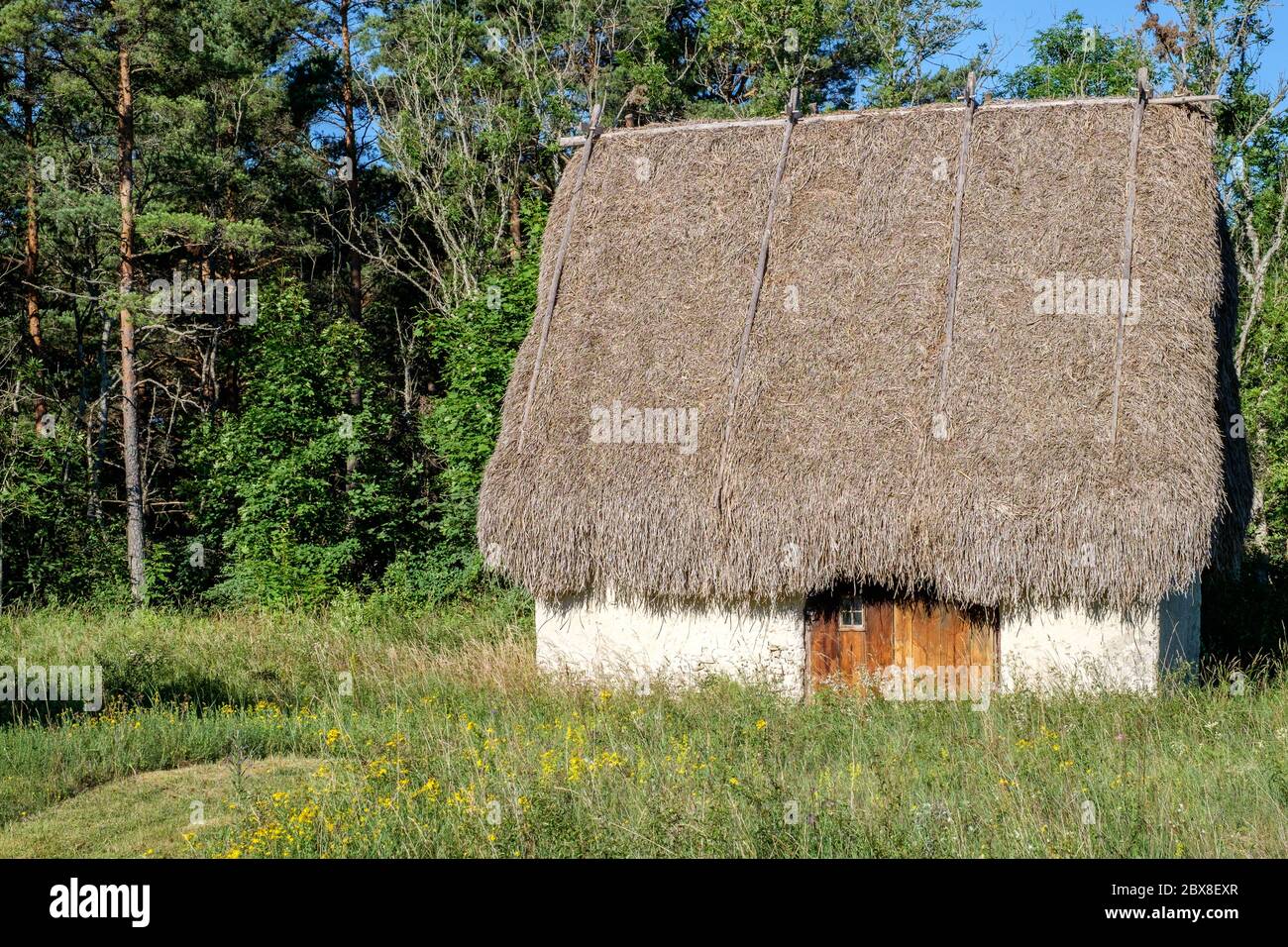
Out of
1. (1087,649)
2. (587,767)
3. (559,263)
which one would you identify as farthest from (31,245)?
(1087,649)

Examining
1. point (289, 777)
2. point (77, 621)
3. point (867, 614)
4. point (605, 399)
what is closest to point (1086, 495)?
point (867, 614)

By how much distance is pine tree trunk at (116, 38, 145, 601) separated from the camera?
615 inches

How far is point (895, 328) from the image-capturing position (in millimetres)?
10836

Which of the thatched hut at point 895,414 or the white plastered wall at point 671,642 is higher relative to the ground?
the thatched hut at point 895,414

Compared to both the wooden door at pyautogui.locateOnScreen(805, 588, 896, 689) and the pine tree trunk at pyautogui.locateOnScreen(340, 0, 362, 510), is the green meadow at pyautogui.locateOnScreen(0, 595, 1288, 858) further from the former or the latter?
the pine tree trunk at pyautogui.locateOnScreen(340, 0, 362, 510)

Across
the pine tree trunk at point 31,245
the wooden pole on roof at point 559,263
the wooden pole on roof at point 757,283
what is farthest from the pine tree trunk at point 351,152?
the wooden pole on roof at point 757,283

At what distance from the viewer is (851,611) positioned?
10.5m

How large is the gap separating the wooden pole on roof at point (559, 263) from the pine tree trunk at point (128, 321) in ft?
21.7

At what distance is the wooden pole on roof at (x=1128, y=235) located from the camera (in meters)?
10.0

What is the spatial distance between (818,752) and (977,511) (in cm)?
279

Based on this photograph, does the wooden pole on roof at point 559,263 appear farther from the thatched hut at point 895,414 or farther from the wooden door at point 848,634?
the wooden door at point 848,634

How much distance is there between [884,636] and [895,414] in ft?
6.44

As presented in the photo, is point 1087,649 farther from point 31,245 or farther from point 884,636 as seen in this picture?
point 31,245

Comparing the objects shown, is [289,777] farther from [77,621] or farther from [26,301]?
[26,301]
